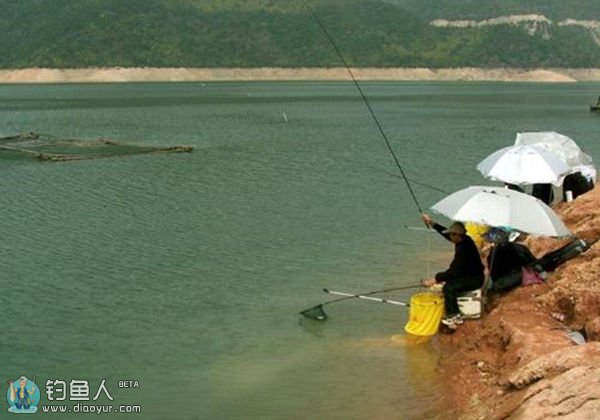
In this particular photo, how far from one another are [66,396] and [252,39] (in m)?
162

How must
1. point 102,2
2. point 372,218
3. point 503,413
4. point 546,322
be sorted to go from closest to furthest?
point 503,413, point 546,322, point 372,218, point 102,2

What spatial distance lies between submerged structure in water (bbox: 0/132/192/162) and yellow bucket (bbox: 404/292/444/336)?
67.7 feet

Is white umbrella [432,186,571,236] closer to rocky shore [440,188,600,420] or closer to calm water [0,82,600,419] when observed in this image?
rocky shore [440,188,600,420]

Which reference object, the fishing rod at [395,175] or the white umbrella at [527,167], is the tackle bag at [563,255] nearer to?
the white umbrella at [527,167]

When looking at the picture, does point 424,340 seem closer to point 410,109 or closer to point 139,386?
point 139,386

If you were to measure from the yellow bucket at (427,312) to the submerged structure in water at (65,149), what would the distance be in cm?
2062

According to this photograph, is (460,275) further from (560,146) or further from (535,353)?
(560,146)

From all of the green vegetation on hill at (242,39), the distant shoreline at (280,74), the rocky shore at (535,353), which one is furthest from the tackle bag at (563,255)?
the distant shoreline at (280,74)

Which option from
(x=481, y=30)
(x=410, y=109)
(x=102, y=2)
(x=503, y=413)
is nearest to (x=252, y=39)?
(x=102, y=2)

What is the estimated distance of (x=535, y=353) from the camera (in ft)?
24.1

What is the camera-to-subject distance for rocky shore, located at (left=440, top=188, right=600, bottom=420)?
18.3 ft

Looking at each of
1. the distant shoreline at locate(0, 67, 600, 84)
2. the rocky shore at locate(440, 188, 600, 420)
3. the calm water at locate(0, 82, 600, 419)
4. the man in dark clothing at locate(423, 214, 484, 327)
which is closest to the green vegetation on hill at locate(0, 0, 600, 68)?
the distant shoreline at locate(0, 67, 600, 84)

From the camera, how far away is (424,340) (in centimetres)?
923

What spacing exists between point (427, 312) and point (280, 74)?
5917 inches
